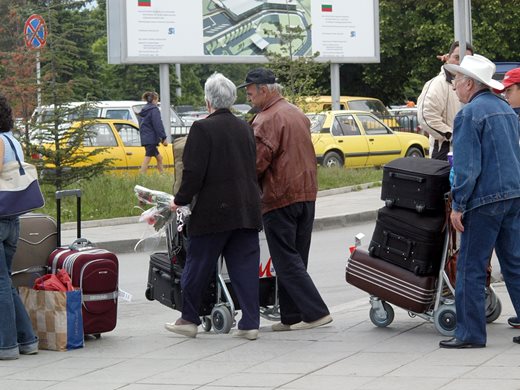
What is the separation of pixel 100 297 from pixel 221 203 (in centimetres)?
116

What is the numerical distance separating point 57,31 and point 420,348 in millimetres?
13361

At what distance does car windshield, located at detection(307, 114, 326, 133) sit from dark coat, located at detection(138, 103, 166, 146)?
3995 millimetres

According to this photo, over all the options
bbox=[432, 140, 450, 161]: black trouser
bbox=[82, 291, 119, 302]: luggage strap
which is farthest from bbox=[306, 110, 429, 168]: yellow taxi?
bbox=[82, 291, 119, 302]: luggage strap

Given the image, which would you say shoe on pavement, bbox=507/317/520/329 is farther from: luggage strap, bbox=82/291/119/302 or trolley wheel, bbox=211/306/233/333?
luggage strap, bbox=82/291/119/302

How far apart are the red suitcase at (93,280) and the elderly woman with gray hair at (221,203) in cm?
55

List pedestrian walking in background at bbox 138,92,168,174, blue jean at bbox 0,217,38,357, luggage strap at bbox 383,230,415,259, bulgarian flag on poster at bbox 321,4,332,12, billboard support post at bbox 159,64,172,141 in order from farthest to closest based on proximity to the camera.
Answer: bulgarian flag on poster at bbox 321,4,332,12, billboard support post at bbox 159,64,172,141, pedestrian walking in background at bbox 138,92,168,174, luggage strap at bbox 383,230,415,259, blue jean at bbox 0,217,38,357

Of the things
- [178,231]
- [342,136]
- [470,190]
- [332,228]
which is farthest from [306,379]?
[342,136]

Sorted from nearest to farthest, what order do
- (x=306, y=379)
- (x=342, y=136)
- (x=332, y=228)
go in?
(x=306, y=379), (x=332, y=228), (x=342, y=136)

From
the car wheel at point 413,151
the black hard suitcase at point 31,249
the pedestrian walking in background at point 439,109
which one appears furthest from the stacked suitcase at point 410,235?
the car wheel at point 413,151

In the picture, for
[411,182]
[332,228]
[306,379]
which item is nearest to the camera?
[306,379]

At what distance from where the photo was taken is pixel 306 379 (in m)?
7.05

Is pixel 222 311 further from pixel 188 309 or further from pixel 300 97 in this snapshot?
pixel 300 97

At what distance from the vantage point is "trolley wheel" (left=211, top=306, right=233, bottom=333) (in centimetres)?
876

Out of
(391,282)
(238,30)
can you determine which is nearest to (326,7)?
(238,30)
